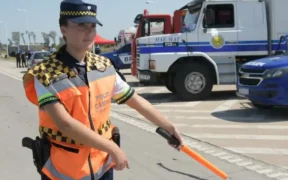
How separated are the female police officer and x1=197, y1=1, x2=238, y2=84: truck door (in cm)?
860

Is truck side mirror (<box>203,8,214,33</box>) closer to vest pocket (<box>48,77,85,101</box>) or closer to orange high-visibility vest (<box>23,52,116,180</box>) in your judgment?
orange high-visibility vest (<box>23,52,116,180</box>)

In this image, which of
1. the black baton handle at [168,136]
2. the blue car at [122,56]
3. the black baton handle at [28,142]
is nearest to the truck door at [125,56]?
the blue car at [122,56]

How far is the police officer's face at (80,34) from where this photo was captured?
1904 millimetres

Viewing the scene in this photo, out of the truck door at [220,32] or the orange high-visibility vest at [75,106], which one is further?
the truck door at [220,32]

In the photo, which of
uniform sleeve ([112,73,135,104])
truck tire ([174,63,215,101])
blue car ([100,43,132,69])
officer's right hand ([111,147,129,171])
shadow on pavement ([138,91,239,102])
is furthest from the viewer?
blue car ([100,43,132,69])

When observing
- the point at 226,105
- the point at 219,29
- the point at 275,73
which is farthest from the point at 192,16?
the point at 275,73

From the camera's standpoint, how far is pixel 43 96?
1.84 meters

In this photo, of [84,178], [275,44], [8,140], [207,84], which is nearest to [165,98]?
[207,84]

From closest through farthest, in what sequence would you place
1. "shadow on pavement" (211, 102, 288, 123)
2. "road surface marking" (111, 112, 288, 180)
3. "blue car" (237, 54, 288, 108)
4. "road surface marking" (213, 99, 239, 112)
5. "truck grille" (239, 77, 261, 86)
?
1. "road surface marking" (111, 112, 288, 180)
2. "blue car" (237, 54, 288, 108)
3. "shadow on pavement" (211, 102, 288, 123)
4. "truck grille" (239, 77, 261, 86)
5. "road surface marking" (213, 99, 239, 112)

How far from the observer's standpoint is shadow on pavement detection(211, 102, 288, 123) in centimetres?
779

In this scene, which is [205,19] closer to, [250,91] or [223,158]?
[250,91]

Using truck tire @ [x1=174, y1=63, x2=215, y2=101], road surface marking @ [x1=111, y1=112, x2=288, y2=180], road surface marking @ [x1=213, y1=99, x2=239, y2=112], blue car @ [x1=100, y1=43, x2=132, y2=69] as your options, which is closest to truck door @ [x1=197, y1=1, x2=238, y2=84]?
truck tire @ [x1=174, y1=63, x2=215, y2=101]

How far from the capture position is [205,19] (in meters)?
10.3

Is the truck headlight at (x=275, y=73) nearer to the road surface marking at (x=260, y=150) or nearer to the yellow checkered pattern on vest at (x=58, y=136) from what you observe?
the road surface marking at (x=260, y=150)
